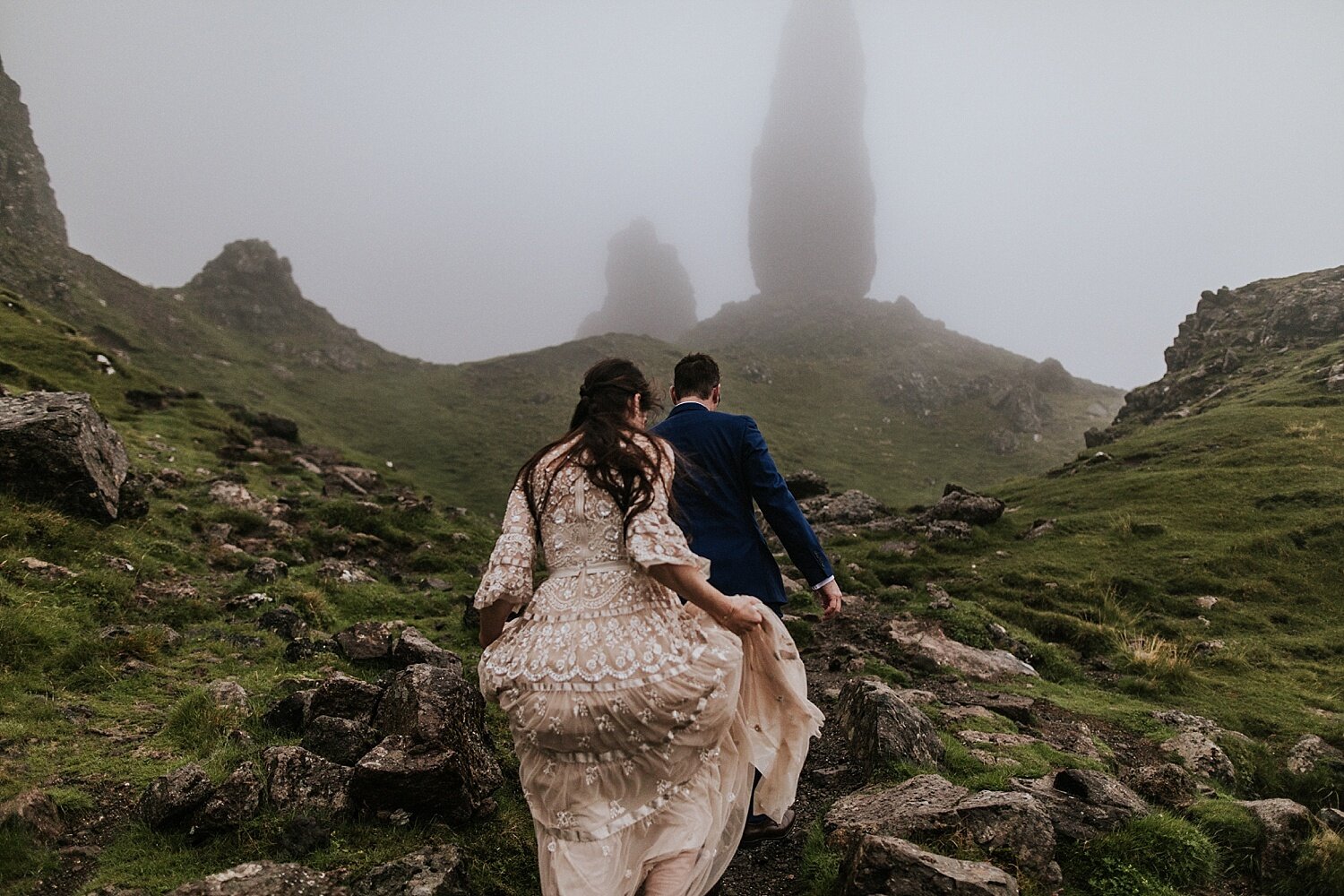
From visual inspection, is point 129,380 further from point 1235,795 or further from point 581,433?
point 1235,795

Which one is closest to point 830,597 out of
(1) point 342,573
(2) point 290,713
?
(2) point 290,713

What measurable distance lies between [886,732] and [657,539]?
447cm

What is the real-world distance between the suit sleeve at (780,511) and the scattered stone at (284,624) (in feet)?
26.7

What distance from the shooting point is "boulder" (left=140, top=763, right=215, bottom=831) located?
5027mm

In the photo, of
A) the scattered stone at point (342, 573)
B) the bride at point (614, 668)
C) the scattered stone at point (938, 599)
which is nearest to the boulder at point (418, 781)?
the bride at point (614, 668)

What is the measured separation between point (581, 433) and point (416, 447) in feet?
177

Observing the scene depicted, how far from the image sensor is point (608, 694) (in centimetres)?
372

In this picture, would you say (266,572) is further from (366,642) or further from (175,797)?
(175,797)

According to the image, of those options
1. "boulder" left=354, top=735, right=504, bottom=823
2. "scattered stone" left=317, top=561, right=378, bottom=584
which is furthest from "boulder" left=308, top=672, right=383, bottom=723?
"scattered stone" left=317, top=561, right=378, bottom=584

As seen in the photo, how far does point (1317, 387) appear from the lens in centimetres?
3050

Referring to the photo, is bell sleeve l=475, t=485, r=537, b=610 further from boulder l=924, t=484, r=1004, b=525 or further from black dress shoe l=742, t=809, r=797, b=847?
boulder l=924, t=484, r=1004, b=525

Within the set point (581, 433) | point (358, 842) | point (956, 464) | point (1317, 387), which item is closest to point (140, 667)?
point (358, 842)

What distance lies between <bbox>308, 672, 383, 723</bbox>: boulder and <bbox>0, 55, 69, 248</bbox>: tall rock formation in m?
71.0

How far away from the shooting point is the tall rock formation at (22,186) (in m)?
56.9
